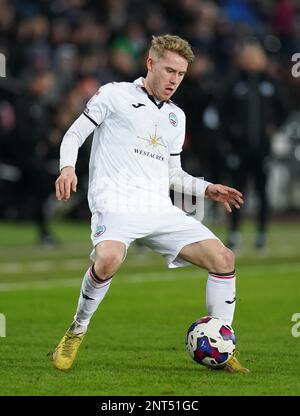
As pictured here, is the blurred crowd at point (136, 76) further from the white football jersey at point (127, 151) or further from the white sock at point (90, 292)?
the white sock at point (90, 292)

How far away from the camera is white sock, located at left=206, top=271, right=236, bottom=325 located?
8461mm

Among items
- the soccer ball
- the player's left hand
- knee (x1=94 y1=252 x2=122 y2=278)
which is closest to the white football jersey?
the player's left hand

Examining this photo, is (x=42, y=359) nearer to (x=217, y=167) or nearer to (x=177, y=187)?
(x=177, y=187)

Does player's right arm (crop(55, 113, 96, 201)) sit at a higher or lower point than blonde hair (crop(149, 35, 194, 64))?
lower

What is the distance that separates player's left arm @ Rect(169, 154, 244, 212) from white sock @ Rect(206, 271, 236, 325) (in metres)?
0.49

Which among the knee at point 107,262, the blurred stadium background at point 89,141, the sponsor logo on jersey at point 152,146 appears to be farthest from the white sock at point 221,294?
the blurred stadium background at point 89,141

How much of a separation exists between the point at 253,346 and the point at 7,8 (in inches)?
544

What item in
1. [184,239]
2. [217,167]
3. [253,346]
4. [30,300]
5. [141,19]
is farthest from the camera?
[141,19]

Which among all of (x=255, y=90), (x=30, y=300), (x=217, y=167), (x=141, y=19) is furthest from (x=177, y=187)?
(x=141, y=19)

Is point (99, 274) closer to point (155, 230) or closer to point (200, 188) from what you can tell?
point (155, 230)

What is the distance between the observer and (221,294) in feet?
27.8

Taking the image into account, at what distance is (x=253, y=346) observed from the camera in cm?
963

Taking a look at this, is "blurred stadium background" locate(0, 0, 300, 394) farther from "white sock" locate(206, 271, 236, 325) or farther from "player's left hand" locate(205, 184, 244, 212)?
"player's left hand" locate(205, 184, 244, 212)

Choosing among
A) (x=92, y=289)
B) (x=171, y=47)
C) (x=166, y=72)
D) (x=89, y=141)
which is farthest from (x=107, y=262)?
(x=89, y=141)
